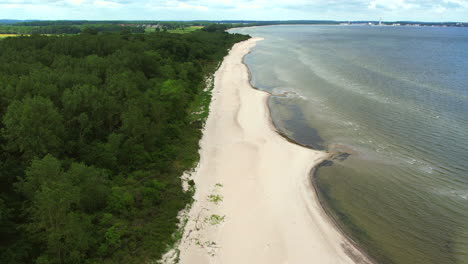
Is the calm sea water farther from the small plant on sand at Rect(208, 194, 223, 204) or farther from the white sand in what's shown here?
the small plant on sand at Rect(208, 194, 223, 204)

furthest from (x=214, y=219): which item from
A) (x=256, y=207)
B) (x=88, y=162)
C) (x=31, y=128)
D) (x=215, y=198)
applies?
(x=31, y=128)

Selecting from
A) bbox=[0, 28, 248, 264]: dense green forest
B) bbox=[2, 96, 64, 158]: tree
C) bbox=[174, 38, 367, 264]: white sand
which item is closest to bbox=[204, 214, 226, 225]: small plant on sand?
bbox=[174, 38, 367, 264]: white sand

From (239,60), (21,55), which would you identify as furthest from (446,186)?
(239,60)

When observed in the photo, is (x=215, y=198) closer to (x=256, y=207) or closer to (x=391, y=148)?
(x=256, y=207)

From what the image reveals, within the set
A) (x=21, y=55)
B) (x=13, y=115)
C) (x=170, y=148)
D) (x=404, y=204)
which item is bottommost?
(x=404, y=204)

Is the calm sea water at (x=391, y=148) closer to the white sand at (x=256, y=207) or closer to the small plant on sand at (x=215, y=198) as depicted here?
the white sand at (x=256, y=207)

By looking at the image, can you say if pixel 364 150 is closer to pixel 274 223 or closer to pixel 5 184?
pixel 274 223
